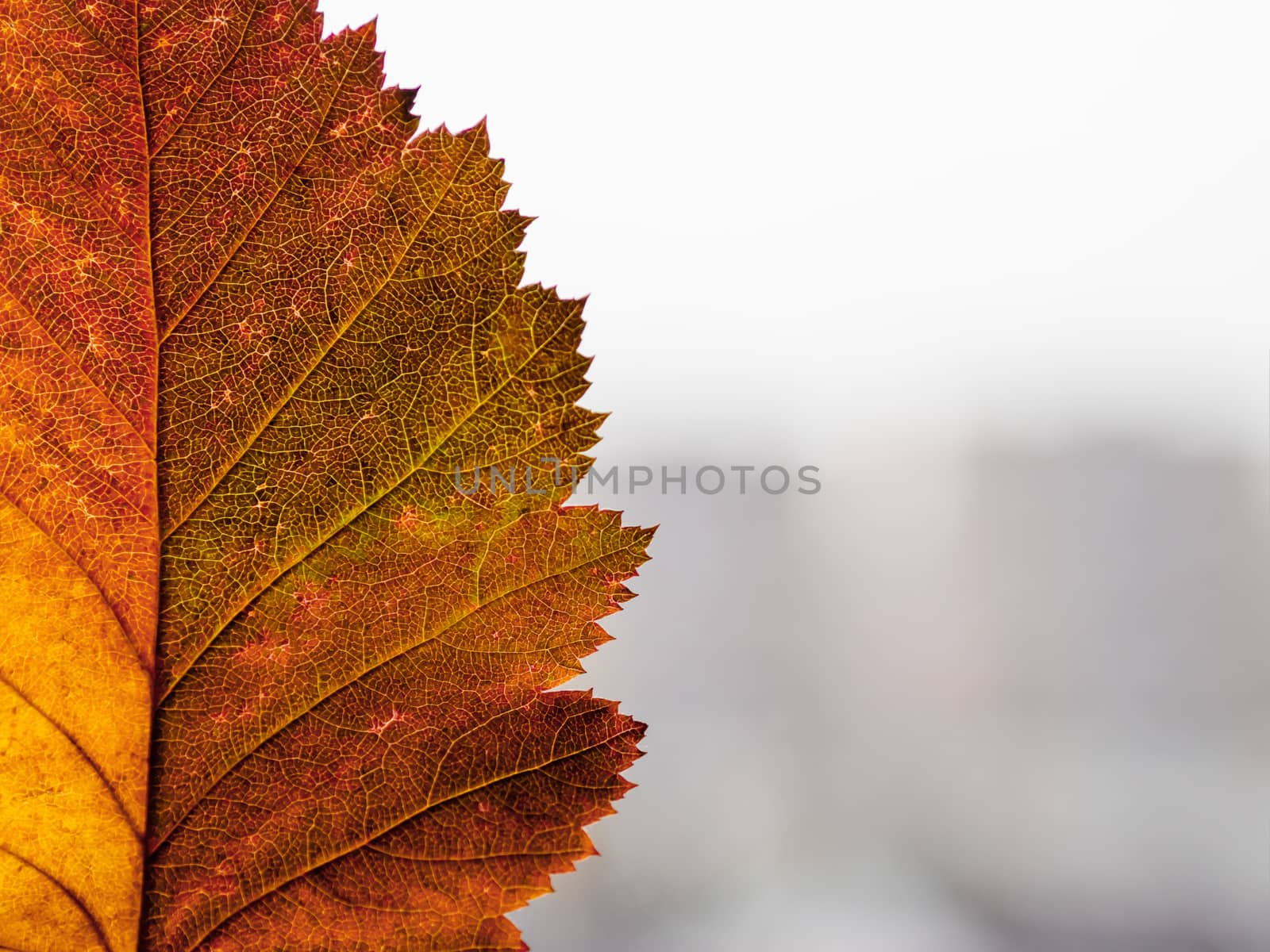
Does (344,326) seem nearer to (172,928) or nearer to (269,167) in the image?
(269,167)

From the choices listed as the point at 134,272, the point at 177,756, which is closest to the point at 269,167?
the point at 134,272

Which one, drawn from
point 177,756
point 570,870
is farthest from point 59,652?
point 570,870

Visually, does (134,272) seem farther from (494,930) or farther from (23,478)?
(494,930)

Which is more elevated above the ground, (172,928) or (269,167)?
(269,167)

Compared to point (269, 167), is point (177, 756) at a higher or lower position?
lower

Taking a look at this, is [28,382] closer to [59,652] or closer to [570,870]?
[59,652]
